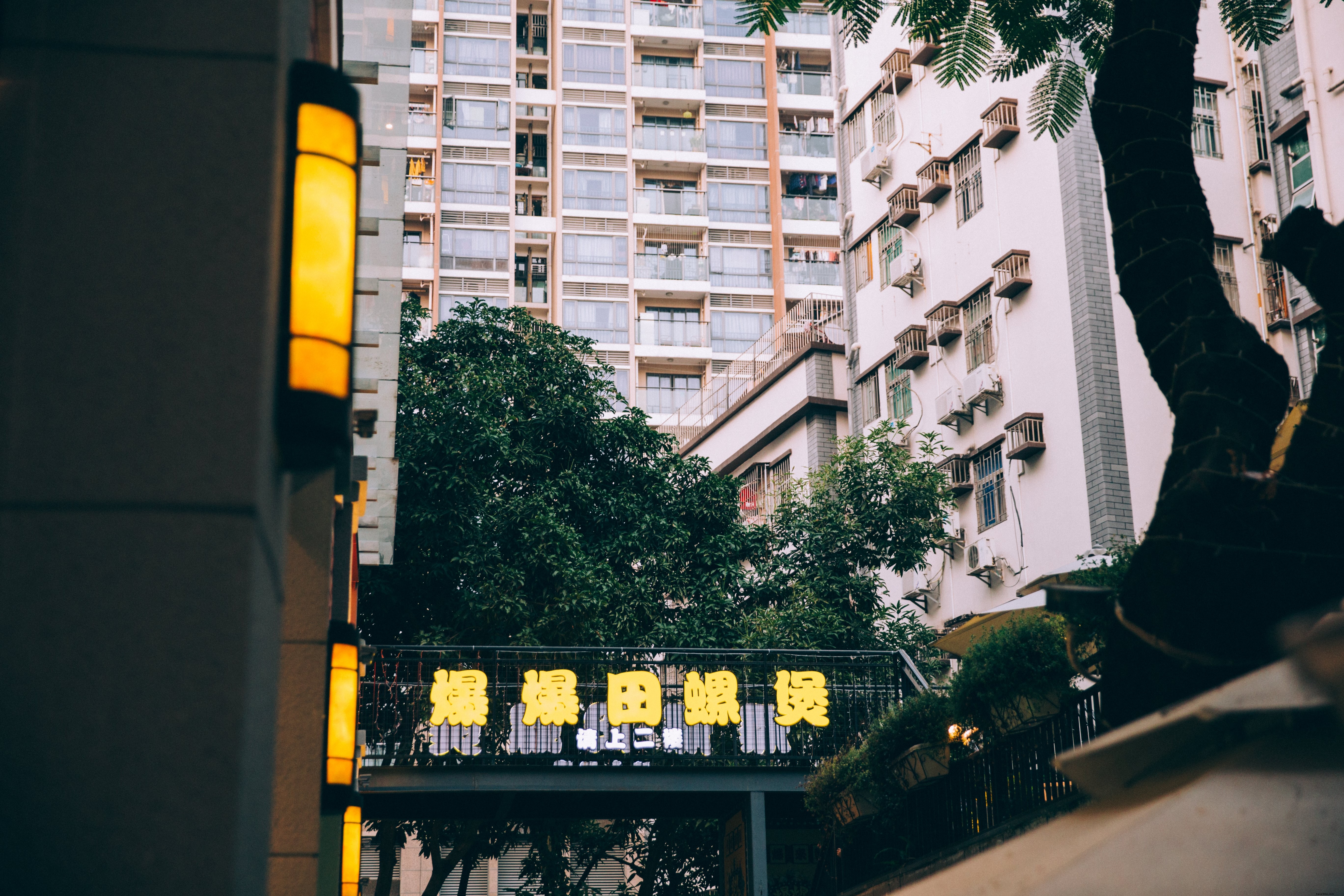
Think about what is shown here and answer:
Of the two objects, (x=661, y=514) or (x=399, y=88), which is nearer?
(x=399, y=88)

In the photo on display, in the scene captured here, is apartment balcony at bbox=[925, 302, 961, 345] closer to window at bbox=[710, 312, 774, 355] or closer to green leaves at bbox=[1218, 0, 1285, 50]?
green leaves at bbox=[1218, 0, 1285, 50]

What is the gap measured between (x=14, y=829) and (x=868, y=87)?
29.0 meters

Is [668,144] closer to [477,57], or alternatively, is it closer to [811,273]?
[811,273]

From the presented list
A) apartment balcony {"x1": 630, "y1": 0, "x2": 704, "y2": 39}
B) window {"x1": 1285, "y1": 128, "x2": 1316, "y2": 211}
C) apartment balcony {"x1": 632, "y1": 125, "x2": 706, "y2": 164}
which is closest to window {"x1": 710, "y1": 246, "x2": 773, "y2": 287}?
apartment balcony {"x1": 632, "y1": 125, "x2": 706, "y2": 164}

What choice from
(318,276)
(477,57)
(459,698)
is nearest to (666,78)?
(477,57)

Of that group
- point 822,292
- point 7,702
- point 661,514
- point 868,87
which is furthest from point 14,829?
point 822,292

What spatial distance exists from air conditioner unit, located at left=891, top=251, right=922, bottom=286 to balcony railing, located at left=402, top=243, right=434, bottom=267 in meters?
19.7

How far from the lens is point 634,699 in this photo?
1557 cm

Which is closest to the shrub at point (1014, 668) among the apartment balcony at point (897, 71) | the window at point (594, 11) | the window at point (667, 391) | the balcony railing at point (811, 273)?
the apartment balcony at point (897, 71)

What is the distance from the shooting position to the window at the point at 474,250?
143 ft

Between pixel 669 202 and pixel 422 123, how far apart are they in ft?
27.6

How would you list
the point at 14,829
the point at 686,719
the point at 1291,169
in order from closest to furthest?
1. the point at 14,829
2. the point at 686,719
3. the point at 1291,169

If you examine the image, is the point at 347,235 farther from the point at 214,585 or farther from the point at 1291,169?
the point at 1291,169

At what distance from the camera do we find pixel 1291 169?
65.3 feet
